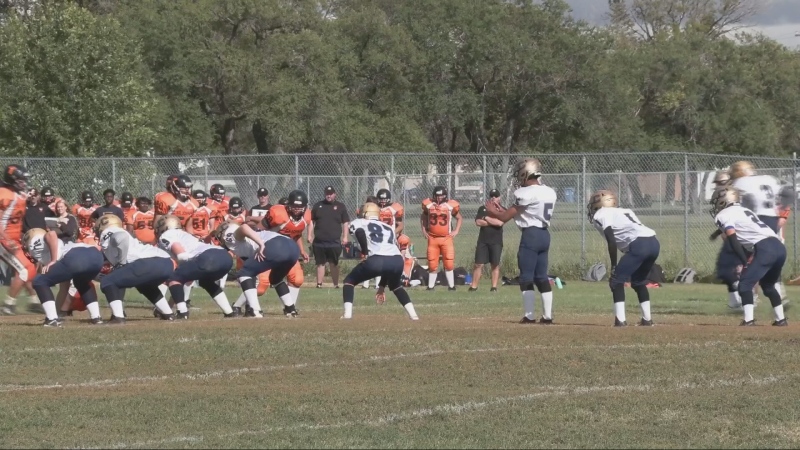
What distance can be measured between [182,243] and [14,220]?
8.94 ft

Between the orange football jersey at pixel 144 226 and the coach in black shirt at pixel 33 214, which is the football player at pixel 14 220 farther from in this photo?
the orange football jersey at pixel 144 226

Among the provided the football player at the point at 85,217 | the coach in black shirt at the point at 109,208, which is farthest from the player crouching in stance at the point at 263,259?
the football player at the point at 85,217

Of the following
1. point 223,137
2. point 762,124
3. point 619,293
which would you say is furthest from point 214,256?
point 762,124

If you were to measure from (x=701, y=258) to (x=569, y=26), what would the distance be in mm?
30611

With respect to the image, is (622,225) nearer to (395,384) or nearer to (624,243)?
(624,243)

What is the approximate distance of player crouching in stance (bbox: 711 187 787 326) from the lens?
13.7 metres

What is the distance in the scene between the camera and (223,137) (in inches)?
1994

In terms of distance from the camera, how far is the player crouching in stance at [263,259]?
14812mm

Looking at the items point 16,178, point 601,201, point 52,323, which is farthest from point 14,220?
point 601,201

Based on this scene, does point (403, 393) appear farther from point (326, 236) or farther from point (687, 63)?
point (687, 63)

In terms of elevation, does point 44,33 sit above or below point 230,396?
above

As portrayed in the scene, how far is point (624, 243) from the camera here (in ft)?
45.0

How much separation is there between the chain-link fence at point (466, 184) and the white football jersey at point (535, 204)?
407 inches

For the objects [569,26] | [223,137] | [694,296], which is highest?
[569,26]
